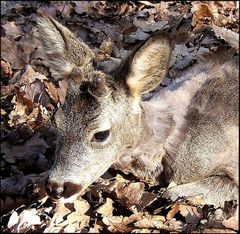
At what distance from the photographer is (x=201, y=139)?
203 inches

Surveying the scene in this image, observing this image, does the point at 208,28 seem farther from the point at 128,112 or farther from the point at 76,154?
the point at 76,154

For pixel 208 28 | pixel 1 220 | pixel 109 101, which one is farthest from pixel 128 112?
pixel 208 28

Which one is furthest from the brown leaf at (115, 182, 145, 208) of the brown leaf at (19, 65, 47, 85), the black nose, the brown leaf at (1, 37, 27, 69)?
the brown leaf at (1, 37, 27, 69)

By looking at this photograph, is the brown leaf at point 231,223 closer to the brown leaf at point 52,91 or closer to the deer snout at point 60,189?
the deer snout at point 60,189

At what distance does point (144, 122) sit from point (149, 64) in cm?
56

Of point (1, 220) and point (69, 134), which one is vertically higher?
point (69, 134)

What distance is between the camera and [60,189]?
14.6ft

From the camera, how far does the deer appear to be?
4.61 meters

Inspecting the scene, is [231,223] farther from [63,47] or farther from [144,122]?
[63,47]

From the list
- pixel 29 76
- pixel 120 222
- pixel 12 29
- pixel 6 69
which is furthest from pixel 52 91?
pixel 120 222

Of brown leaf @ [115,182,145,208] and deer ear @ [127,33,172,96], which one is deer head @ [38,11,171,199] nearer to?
deer ear @ [127,33,172,96]

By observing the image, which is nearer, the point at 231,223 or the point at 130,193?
the point at 231,223

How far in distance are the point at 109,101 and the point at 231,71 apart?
4.85 feet

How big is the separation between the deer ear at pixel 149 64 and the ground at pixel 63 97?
32 cm
